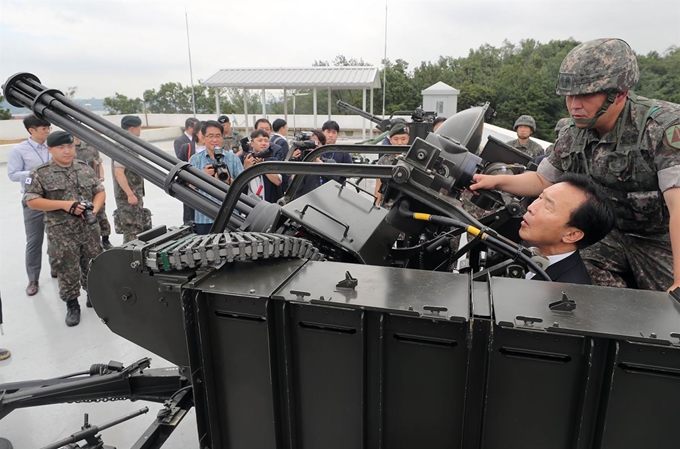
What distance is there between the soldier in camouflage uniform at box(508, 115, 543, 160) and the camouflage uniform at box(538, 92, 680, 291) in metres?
5.58

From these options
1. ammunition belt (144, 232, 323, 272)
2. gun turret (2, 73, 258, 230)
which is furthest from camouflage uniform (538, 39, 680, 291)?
gun turret (2, 73, 258, 230)

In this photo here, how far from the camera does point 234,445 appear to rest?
5.62 feet

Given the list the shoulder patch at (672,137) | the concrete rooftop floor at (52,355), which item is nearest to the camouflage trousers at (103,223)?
the concrete rooftop floor at (52,355)

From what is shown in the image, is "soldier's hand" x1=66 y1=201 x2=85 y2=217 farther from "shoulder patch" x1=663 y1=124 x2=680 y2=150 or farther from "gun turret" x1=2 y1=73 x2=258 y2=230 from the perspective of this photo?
"shoulder patch" x1=663 y1=124 x2=680 y2=150

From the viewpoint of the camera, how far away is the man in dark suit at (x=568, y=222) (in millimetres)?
2008

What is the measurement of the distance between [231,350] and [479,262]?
1896 millimetres

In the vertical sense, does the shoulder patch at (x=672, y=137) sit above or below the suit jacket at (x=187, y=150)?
above

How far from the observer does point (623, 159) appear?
230cm

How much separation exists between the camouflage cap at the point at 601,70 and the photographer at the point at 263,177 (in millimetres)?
3523

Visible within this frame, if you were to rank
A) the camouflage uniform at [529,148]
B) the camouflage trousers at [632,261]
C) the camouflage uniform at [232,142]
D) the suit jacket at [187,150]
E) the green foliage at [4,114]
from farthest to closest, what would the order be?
the green foliage at [4,114] → the camouflage uniform at [529,148] → the camouflage uniform at [232,142] → the suit jacket at [187,150] → the camouflage trousers at [632,261]

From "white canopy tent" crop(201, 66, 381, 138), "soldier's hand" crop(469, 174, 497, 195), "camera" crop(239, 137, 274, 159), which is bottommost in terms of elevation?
"camera" crop(239, 137, 274, 159)

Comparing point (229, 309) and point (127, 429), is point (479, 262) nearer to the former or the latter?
point (229, 309)

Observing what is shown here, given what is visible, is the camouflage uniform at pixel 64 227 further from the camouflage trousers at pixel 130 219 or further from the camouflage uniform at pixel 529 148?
the camouflage uniform at pixel 529 148

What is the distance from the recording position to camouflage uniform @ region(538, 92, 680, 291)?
7.06 ft
